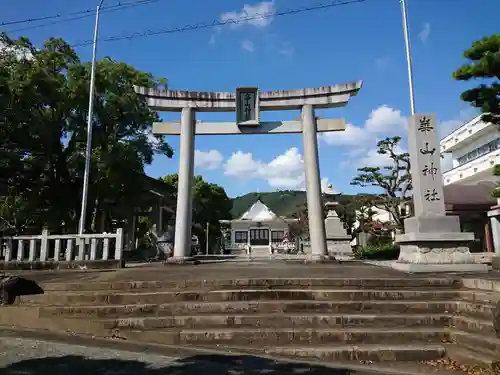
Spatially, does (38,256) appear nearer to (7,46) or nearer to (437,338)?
(7,46)

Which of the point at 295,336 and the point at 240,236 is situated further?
the point at 240,236

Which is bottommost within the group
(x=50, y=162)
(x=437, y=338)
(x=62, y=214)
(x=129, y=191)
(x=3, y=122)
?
(x=437, y=338)

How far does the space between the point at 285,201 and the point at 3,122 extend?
91304mm

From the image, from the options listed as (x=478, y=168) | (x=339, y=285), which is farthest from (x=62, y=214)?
(x=478, y=168)

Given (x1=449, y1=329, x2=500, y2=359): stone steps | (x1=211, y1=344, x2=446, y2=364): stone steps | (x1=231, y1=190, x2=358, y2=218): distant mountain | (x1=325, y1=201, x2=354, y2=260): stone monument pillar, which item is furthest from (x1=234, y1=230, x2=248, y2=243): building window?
(x1=231, y1=190, x2=358, y2=218): distant mountain

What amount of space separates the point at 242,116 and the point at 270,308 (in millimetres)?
9862

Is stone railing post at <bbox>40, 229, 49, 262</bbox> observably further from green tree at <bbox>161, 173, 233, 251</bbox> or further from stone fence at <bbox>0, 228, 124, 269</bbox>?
green tree at <bbox>161, 173, 233, 251</bbox>

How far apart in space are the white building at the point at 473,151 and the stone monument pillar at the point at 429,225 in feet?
70.6

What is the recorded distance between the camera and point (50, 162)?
19453 mm

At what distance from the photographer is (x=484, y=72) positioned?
32.9ft

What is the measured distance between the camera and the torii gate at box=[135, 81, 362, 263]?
45.3 ft

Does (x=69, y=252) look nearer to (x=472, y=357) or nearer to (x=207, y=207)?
(x=472, y=357)

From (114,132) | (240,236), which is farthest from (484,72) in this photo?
(240,236)

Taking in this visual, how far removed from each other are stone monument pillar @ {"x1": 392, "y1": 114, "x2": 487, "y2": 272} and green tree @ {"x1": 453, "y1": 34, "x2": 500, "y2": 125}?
2064mm
